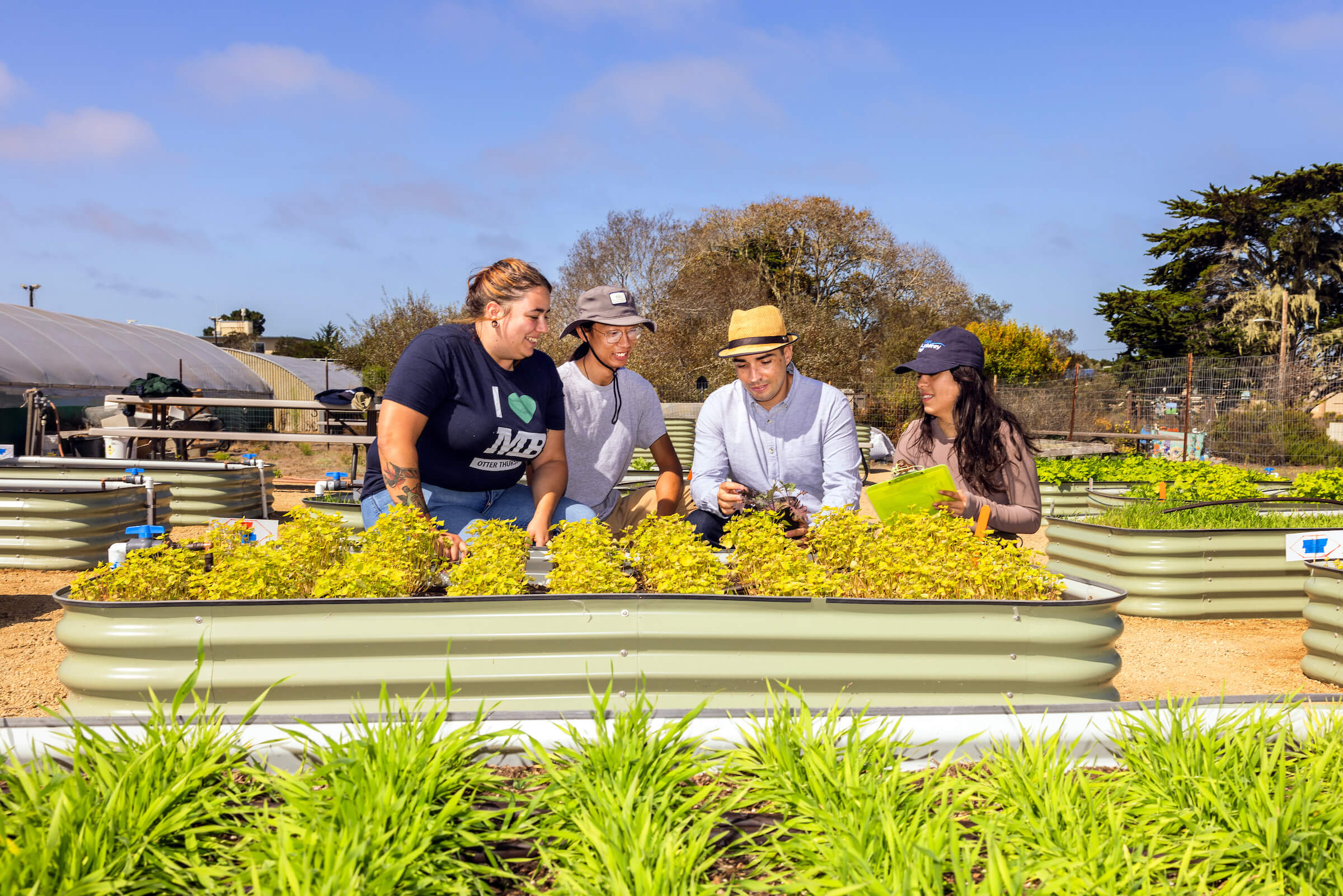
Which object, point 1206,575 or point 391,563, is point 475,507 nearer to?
point 391,563

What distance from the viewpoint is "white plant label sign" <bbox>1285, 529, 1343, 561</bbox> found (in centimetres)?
311

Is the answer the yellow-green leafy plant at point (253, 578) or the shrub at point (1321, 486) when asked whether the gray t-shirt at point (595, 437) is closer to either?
the yellow-green leafy plant at point (253, 578)

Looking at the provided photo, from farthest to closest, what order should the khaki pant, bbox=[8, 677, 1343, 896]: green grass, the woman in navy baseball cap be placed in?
the khaki pant → the woman in navy baseball cap → bbox=[8, 677, 1343, 896]: green grass

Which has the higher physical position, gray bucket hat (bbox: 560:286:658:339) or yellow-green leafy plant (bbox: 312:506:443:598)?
gray bucket hat (bbox: 560:286:658:339)

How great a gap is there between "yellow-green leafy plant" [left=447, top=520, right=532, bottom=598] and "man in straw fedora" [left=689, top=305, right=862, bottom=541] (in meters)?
1.22

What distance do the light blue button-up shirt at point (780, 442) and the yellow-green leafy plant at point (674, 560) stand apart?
993 mm

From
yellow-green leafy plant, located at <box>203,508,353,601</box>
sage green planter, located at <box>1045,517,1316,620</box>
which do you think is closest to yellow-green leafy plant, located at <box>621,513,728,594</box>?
yellow-green leafy plant, located at <box>203,508,353,601</box>

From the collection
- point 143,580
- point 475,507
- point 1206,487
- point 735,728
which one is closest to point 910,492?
point 735,728

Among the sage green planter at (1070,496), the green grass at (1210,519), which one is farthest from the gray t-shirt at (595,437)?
the sage green planter at (1070,496)

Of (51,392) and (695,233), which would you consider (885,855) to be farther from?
(695,233)

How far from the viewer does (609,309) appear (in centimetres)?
355

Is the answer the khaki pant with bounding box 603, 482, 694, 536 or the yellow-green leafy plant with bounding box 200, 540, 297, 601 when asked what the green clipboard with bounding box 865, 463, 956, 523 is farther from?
the yellow-green leafy plant with bounding box 200, 540, 297, 601

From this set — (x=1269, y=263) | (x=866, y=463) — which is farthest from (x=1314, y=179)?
(x=866, y=463)

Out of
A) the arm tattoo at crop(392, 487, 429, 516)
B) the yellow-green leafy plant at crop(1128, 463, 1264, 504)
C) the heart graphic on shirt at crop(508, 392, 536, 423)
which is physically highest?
the heart graphic on shirt at crop(508, 392, 536, 423)
